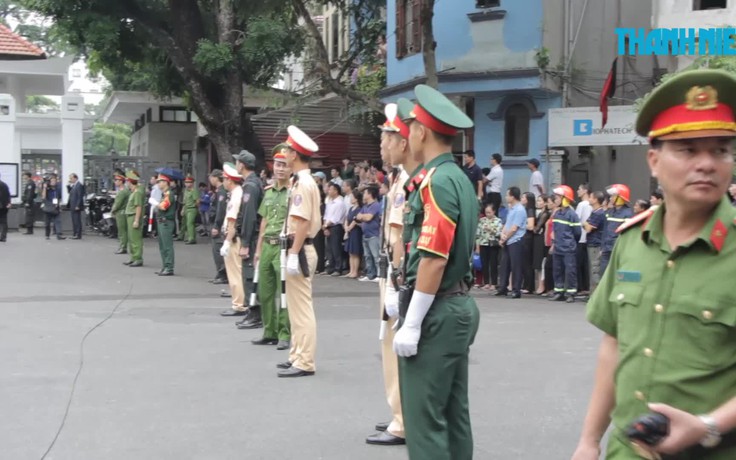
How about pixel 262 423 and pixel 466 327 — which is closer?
pixel 466 327

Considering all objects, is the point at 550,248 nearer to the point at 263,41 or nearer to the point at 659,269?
the point at 263,41

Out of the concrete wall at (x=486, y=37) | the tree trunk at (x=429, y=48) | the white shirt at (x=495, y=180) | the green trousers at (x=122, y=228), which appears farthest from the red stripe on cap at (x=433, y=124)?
the green trousers at (x=122, y=228)

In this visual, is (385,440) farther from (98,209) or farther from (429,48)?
(98,209)

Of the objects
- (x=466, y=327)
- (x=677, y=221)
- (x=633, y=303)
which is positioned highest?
(x=677, y=221)

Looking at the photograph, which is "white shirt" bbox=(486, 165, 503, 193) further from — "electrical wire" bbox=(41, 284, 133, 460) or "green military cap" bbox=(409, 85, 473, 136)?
"green military cap" bbox=(409, 85, 473, 136)

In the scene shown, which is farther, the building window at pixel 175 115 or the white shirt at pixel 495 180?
the building window at pixel 175 115

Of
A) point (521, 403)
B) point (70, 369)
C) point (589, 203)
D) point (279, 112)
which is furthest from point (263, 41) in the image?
point (521, 403)

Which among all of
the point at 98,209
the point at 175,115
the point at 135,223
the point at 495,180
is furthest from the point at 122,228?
the point at 175,115

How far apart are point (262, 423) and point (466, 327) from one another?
2596 millimetres

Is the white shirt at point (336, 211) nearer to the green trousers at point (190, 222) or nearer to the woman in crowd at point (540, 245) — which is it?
the woman in crowd at point (540, 245)

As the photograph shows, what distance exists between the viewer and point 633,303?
2668 millimetres

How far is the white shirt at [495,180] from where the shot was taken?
17.3 metres

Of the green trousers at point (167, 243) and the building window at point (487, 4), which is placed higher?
the building window at point (487, 4)

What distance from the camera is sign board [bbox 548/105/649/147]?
56.2ft
